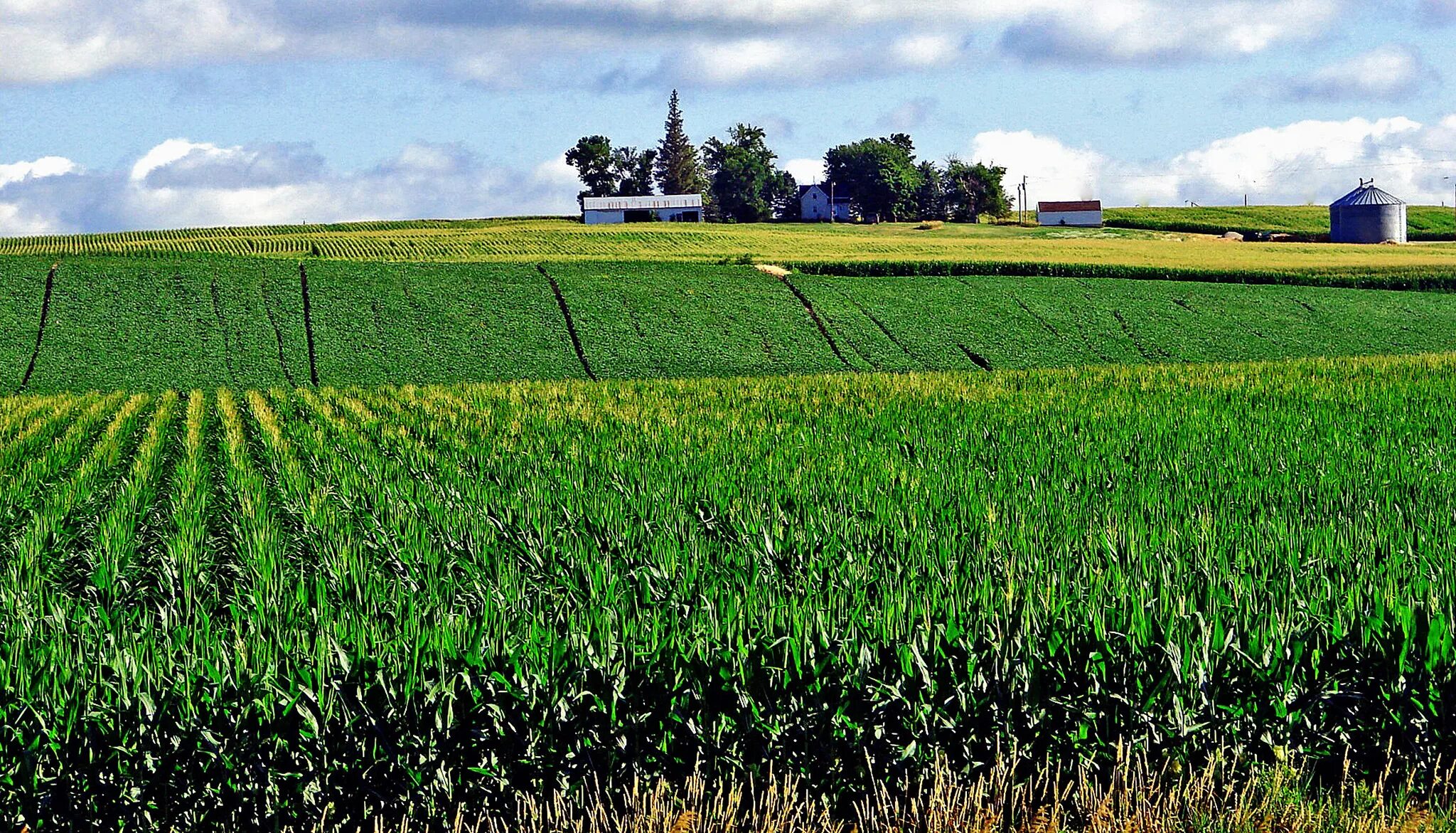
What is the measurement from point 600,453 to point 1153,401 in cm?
1342

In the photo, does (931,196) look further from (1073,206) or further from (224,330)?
(224,330)

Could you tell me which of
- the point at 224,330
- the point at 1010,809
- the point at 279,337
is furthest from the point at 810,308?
the point at 1010,809

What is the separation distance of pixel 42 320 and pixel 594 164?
4420 inches

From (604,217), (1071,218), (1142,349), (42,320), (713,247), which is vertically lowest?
(1142,349)

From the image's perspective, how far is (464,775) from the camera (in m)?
7.26

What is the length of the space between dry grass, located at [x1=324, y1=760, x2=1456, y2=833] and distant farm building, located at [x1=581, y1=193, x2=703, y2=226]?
127989 mm

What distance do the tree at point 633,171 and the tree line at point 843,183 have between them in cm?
9

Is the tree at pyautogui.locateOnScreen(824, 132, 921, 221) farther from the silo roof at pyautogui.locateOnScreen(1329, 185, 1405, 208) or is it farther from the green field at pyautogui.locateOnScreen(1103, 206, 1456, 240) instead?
the silo roof at pyautogui.locateOnScreen(1329, 185, 1405, 208)

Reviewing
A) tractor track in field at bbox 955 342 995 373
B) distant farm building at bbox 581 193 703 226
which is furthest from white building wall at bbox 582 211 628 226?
tractor track in field at bbox 955 342 995 373

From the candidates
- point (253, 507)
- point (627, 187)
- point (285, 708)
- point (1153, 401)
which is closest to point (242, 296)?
point (1153, 401)

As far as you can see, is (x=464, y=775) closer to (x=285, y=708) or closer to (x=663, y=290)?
(x=285, y=708)

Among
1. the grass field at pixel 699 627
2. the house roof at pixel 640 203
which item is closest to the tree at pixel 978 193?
the house roof at pixel 640 203

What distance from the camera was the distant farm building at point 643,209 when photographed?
137 m

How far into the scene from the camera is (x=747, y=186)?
163500 mm
